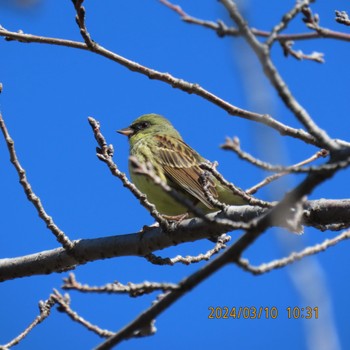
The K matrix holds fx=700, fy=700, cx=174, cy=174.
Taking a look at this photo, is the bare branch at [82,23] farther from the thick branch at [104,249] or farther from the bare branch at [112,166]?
the thick branch at [104,249]

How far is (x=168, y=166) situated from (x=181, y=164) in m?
0.16

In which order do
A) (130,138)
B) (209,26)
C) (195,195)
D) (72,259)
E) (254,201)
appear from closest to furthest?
(209,26), (254,201), (72,259), (195,195), (130,138)

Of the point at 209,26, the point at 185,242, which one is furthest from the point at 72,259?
the point at 209,26

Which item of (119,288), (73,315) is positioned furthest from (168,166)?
(119,288)

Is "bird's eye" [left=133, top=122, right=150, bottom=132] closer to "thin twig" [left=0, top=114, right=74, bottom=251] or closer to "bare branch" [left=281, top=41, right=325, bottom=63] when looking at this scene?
"thin twig" [left=0, top=114, right=74, bottom=251]

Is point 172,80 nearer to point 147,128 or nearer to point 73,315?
point 73,315

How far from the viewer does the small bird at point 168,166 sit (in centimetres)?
703

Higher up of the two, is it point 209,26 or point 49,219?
point 49,219

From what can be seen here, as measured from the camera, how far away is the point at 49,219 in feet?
17.0

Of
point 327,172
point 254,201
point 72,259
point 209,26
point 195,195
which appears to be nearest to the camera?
point 327,172

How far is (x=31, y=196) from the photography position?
4965 mm

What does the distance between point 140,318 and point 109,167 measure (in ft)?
6.61

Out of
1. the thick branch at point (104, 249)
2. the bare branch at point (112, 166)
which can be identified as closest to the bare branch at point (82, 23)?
the bare branch at point (112, 166)

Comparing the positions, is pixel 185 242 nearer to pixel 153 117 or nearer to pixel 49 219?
pixel 49 219
